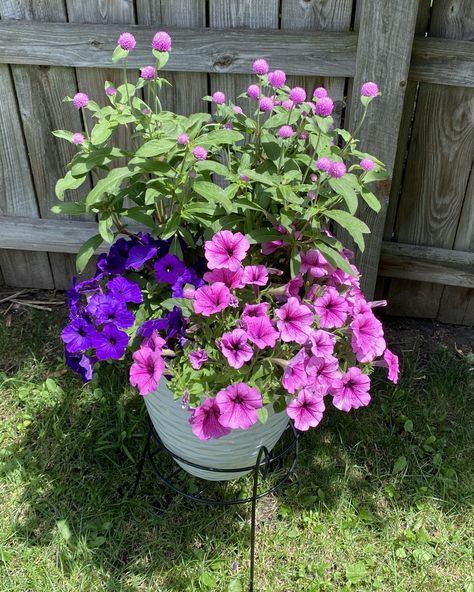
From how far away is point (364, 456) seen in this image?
2535 mm

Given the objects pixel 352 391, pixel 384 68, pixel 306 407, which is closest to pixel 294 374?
pixel 306 407

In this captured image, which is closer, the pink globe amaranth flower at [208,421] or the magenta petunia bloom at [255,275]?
the pink globe amaranth flower at [208,421]

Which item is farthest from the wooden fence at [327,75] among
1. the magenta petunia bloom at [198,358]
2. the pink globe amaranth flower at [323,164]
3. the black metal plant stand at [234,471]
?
the magenta petunia bloom at [198,358]

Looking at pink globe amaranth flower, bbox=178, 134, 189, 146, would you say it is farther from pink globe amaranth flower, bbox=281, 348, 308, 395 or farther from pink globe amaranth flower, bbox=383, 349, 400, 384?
pink globe amaranth flower, bbox=383, 349, 400, 384

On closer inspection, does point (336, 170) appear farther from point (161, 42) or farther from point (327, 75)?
point (327, 75)

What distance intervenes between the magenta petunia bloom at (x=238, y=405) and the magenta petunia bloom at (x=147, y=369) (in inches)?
7.4

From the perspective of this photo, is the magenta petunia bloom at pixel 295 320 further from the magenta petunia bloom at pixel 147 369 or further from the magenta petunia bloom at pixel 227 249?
the magenta petunia bloom at pixel 147 369

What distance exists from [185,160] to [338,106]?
0.91 metres

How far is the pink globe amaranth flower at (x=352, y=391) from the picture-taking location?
6.09ft

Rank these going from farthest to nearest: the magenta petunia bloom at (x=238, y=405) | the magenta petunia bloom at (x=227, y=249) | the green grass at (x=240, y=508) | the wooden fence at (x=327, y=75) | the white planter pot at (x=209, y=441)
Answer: the wooden fence at (x=327, y=75) < the green grass at (x=240, y=508) < the white planter pot at (x=209, y=441) < the magenta petunia bloom at (x=227, y=249) < the magenta petunia bloom at (x=238, y=405)

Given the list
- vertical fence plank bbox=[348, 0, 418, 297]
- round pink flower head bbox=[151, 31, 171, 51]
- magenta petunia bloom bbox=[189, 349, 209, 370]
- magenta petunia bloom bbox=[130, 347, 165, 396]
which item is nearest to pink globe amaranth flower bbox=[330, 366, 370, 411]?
magenta petunia bloom bbox=[189, 349, 209, 370]

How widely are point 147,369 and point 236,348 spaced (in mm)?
260

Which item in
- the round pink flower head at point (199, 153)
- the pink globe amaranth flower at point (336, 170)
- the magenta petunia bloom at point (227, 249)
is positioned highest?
the round pink flower head at point (199, 153)

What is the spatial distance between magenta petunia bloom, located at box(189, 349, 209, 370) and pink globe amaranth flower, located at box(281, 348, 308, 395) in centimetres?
22
